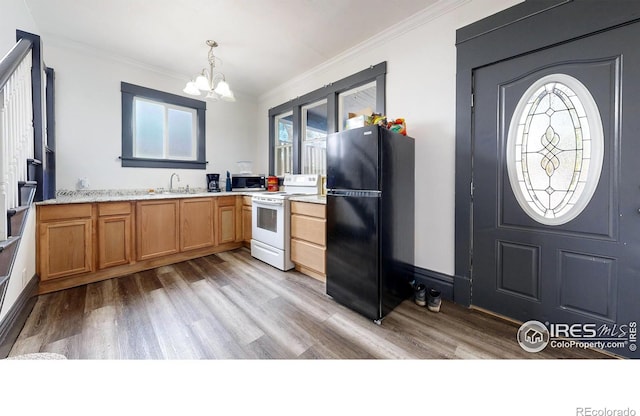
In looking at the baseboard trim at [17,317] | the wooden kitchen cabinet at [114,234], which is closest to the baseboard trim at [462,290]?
the baseboard trim at [17,317]

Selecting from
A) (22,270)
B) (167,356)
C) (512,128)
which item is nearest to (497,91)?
(512,128)

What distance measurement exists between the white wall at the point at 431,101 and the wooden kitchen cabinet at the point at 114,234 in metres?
3.16

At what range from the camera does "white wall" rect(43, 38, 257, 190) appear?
2.78 metres

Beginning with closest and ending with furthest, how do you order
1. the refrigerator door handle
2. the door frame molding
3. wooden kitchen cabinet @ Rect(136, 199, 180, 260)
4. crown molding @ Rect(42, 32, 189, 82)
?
the door frame molding → the refrigerator door handle → crown molding @ Rect(42, 32, 189, 82) → wooden kitchen cabinet @ Rect(136, 199, 180, 260)

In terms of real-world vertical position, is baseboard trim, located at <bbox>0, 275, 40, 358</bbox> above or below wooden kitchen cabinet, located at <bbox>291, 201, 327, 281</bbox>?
below

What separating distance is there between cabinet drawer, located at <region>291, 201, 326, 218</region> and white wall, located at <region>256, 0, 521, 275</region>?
96 centimetres

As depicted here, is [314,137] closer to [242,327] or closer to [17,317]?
[242,327]

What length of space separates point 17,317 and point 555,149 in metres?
4.09

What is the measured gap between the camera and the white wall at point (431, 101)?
2.12 m

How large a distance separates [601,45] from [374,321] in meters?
2.34

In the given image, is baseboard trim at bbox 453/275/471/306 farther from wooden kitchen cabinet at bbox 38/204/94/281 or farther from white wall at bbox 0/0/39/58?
white wall at bbox 0/0/39/58

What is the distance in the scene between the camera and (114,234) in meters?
2.65

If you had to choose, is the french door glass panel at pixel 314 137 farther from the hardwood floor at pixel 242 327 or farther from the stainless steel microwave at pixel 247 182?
the hardwood floor at pixel 242 327

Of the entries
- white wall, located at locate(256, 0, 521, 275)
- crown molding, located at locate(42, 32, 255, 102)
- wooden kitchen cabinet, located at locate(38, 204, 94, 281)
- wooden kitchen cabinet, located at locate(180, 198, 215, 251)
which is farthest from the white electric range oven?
crown molding, located at locate(42, 32, 255, 102)
